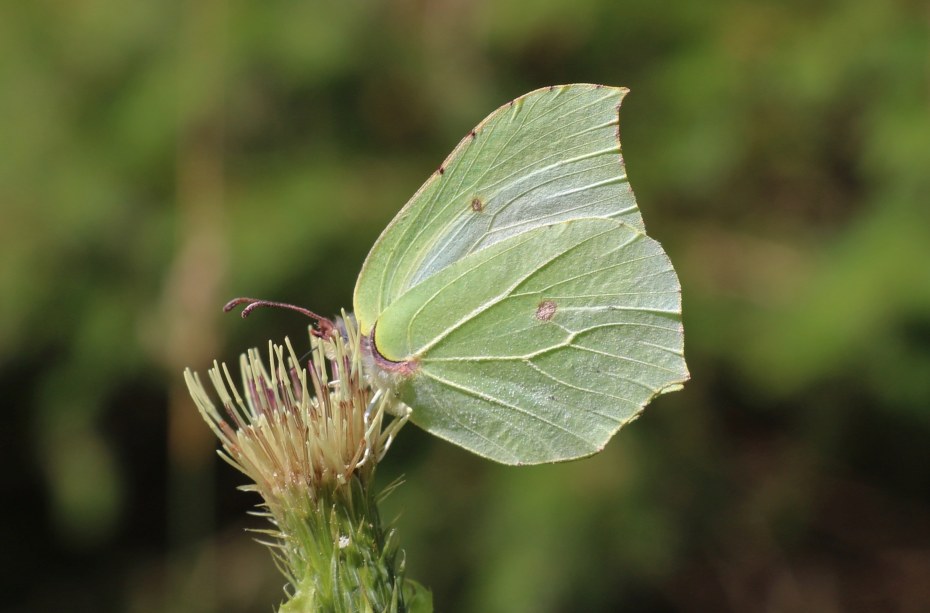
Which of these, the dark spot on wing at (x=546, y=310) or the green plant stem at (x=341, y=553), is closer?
the green plant stem at (x=341, y=553)

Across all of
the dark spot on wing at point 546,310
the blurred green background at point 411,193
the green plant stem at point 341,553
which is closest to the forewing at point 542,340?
the dark spot on wing at point 546,310

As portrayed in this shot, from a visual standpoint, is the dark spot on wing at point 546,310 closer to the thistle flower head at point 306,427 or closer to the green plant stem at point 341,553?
the thistle flower head at point 306,427

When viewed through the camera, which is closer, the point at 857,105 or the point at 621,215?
the point at 621,215

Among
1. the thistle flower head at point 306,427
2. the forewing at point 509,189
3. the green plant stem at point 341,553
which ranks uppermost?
the forewing at point 509,189

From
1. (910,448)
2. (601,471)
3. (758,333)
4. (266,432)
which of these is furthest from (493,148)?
(910,448)

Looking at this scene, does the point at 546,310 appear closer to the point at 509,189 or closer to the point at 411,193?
the point at 509,189

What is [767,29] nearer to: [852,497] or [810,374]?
[810,374]

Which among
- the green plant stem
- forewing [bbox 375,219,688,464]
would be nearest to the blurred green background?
forewing [bbox 375,219,688,464]
